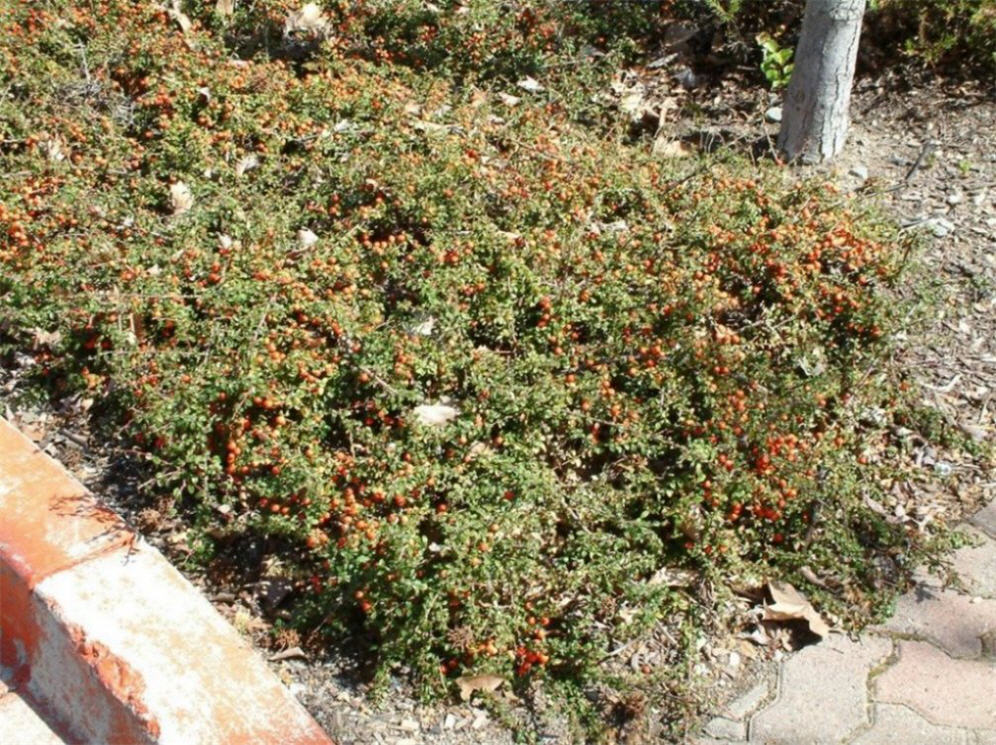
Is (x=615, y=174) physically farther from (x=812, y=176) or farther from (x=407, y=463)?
(x=407, y=463)

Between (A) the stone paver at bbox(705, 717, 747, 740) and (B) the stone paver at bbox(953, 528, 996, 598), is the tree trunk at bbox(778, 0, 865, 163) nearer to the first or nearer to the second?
(B) the stone paver at bbox(953, 528, 996, 598)

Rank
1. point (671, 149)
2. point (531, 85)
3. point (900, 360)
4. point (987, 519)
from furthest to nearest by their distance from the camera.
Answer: point (531, 85), point (671, 149), point (900, 360), point (987, 519)

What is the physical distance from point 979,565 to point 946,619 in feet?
0.84

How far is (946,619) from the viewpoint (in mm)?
3453

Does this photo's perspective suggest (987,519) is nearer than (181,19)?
Yes

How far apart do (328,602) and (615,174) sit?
2.17 m

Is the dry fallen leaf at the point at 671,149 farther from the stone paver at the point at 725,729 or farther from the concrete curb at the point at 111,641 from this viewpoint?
the concrete curb at the point at 111,641

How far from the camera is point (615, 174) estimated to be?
465 cm

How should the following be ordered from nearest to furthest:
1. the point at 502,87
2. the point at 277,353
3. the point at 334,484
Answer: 1. the point at 334,484
2. the point at 277,353
3. the point at 502,87

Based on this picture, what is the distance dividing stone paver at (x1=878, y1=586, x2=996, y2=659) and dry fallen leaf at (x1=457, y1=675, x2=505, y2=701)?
117 cm

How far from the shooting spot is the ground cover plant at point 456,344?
3.38m

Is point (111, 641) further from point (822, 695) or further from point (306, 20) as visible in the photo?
point (306, 20)

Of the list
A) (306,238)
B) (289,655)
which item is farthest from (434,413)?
(306,238)

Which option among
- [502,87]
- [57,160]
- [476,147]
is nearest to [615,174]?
[476,147]
